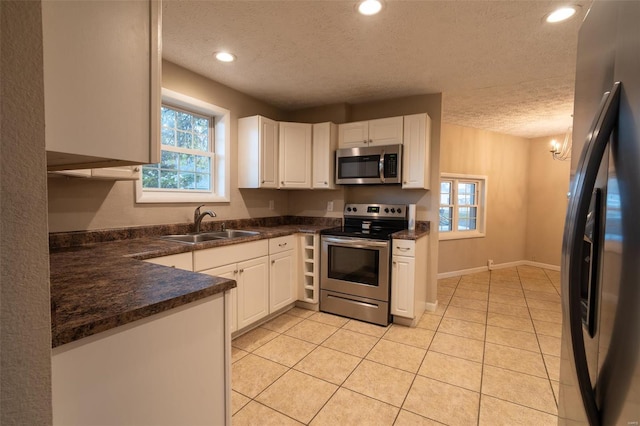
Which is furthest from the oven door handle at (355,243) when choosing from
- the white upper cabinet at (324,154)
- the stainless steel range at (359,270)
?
the white upper cabinet at (324,154)

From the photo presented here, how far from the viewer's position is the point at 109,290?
3.14 feet

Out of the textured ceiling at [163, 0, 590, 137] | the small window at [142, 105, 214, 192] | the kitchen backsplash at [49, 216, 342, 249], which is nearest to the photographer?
the textured ceiling at [163, 0, 590, 137]

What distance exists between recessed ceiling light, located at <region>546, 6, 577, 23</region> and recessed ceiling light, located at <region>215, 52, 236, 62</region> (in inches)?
88.2

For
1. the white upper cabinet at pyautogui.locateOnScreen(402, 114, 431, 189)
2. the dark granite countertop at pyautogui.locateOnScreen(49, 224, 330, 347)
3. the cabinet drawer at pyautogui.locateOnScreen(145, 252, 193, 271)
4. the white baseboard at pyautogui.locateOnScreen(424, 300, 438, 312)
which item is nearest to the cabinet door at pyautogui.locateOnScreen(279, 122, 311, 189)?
the white upper cabinet at pyautogui.locateOnScreen(402, 114, 431, 189)

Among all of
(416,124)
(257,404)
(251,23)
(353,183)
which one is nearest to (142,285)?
(257,404)

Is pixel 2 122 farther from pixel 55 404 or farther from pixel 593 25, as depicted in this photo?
pixel 593 25

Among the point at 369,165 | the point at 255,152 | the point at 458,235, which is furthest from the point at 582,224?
the point at 458,235

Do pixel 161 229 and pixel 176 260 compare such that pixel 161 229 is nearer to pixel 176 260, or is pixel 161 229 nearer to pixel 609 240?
pixel 176 260

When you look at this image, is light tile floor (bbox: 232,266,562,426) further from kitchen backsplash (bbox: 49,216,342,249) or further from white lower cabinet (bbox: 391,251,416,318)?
kitchen backsplash (bbox: 49,216,342,249)

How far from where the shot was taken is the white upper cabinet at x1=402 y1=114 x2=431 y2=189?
3062 mm

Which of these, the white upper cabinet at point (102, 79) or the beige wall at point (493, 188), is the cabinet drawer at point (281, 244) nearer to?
the white upper cabinet at point (102, 79)

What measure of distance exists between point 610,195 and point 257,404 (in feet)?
6.37

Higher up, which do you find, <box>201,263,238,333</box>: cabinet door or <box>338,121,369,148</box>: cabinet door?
<box>338,121,369,148</box>: cabinet door

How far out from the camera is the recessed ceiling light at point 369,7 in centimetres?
176
